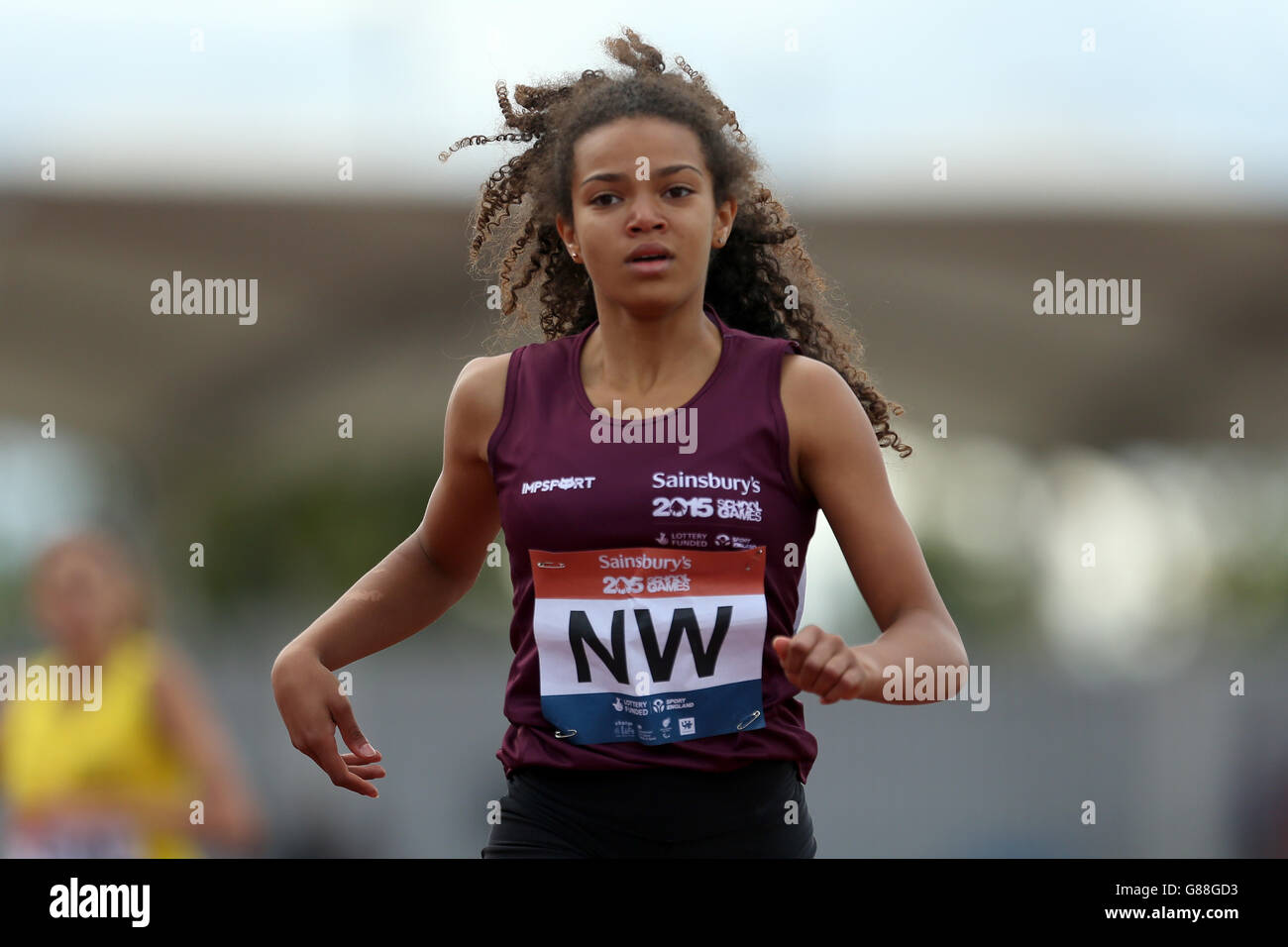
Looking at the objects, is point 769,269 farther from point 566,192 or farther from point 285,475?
point 285,475

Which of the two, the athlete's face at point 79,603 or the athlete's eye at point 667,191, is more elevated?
the athlete's eye at point 667,191

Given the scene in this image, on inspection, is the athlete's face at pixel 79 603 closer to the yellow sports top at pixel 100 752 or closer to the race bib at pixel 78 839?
the yellow sports top at pixel 100 752

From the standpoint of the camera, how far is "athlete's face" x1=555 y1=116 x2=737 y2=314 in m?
2.54

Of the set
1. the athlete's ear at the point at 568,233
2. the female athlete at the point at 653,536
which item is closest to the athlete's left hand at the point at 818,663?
the female athlete at the point at 653,536

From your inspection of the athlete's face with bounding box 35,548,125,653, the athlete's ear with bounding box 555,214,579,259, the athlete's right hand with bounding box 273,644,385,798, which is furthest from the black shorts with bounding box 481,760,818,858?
the athlete's face with bounding box 35,548,125,653

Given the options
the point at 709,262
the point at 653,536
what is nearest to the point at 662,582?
the point at 653,536

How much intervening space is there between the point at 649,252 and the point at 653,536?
500 millimetres

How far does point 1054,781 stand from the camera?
855 centimetres

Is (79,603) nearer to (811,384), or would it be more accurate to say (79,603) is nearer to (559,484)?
(559,484)

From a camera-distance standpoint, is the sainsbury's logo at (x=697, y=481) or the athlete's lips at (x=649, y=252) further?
the athlete's lips at (x=649, y=252)

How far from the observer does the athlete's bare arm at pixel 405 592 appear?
2.63 m

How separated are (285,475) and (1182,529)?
20.5 feet

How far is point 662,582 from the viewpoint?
244cm
